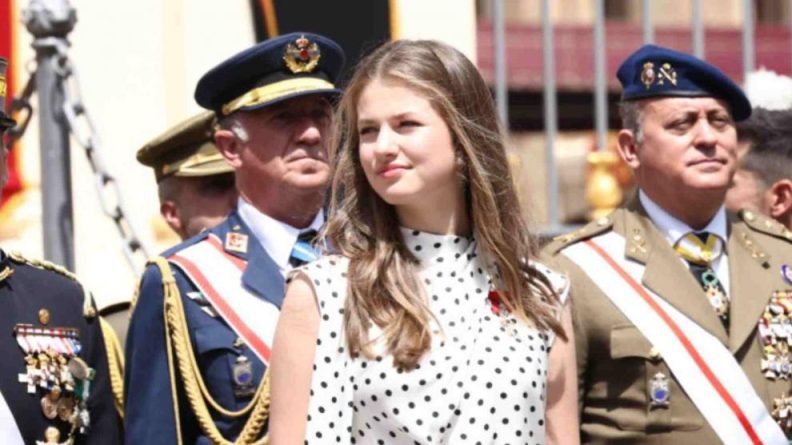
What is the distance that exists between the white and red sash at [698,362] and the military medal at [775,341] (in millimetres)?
92

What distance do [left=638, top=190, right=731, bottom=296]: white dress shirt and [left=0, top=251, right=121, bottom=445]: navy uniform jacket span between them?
4.50 feet

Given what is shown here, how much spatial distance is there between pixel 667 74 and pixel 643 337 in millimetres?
632

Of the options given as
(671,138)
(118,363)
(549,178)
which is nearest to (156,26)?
(549,178)

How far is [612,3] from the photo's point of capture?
16.2 meters

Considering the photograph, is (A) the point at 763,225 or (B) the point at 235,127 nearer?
(B) the point at 235,127

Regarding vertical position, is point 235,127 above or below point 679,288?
above

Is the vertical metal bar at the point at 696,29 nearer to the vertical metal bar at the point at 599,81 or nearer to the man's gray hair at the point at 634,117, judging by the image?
the vertical metal bar at the point at 599,81

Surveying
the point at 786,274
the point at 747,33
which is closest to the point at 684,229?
the point at 786,274

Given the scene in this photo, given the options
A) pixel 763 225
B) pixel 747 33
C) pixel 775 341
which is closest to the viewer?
pixel 775 341

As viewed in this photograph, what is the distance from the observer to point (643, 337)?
5.18 meters

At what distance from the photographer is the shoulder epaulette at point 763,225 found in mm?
5523

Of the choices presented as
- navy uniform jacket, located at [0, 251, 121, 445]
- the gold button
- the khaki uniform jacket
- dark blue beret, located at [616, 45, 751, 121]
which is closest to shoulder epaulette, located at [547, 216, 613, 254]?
the khaki uniform jacket

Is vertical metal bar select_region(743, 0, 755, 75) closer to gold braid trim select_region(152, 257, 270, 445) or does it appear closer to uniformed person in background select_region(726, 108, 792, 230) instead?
uniformed person in background select_region(726, 108, 792, 230)

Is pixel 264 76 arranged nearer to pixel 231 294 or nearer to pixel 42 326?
pixel 231 294
